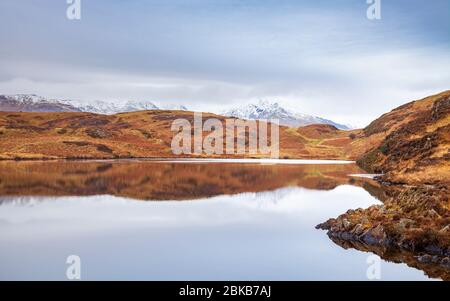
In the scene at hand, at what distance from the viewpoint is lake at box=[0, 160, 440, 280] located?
23406mm

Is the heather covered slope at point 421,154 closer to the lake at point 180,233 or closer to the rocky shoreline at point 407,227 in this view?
the lake at point 180,233

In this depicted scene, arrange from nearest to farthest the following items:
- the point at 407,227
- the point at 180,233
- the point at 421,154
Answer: the point at 407,227 < the point at 180,233 < the point at 421,154

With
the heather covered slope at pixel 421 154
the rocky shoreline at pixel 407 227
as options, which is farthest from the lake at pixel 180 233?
the heather covered slope at pixel 421 154

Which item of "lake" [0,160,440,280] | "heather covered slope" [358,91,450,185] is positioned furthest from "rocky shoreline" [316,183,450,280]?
"heather covered slope" [358,91,450,185]

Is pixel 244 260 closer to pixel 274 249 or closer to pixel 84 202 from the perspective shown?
pixel 274 249

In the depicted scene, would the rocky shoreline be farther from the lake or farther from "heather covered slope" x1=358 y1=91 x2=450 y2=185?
"heather covered slope" x1=358 y1=91 x2=450 y2=185

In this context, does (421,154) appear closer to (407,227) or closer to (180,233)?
(407,227)

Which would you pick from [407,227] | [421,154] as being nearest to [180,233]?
[407,227]

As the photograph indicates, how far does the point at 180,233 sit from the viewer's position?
3281 cm

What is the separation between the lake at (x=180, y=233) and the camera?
76.8ft
